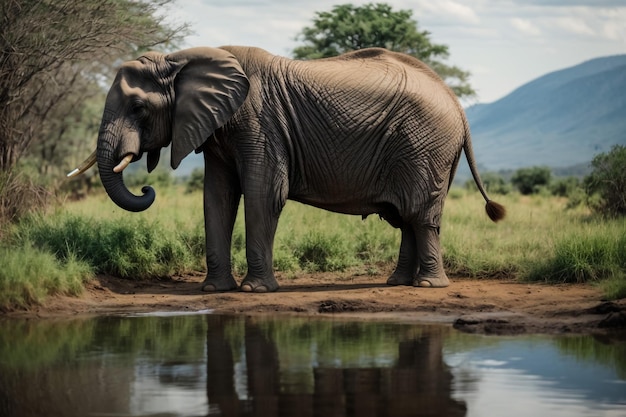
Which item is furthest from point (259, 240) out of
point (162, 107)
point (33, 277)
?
point (33, 277)

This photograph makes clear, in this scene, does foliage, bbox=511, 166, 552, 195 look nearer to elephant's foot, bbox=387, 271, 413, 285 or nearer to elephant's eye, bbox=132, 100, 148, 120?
elephant's foot, bbox=387, 271, 413, 285

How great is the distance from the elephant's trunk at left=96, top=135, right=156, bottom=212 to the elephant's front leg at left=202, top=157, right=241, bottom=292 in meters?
0.64

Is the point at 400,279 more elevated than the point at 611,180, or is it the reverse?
the point at 611,180

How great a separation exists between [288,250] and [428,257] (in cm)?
234

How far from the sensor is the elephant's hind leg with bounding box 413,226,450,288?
12258 millimetres

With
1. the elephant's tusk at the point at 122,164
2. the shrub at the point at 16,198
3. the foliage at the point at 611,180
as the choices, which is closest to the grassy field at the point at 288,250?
the shrub at the point at 16,198

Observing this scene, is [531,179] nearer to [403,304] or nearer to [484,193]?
[484,193]

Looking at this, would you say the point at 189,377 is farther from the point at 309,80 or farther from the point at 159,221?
the point at 159,221

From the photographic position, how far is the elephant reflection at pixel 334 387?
23.1ft

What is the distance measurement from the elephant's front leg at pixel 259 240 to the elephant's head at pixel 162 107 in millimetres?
846

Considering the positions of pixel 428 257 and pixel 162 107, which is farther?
pixel 428 257

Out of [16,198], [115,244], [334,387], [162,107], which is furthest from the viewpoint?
[16,198]

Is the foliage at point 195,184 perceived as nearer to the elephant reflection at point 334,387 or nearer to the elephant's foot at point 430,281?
the elephant's foot at point 430,281

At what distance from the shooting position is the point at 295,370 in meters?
8.20
